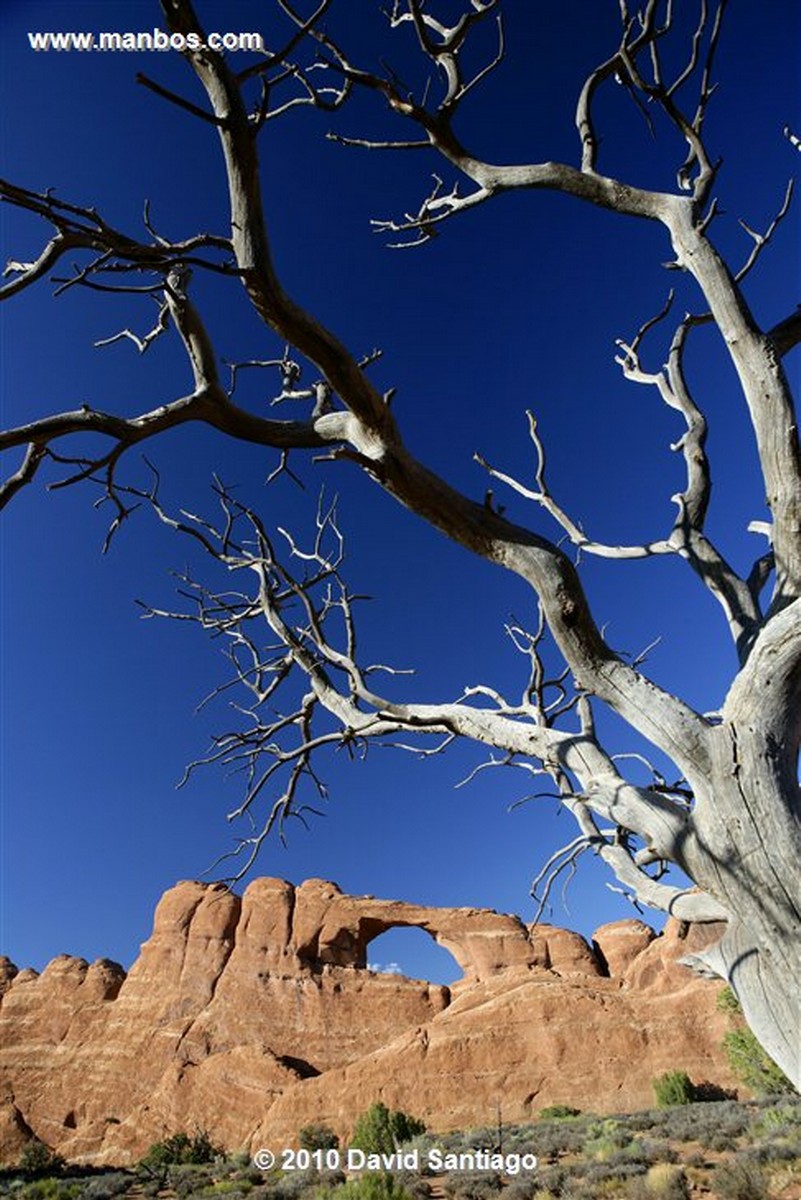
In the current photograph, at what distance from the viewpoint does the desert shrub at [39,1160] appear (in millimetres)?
33531

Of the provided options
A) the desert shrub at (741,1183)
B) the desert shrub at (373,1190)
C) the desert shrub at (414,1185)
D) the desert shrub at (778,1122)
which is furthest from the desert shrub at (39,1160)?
the desert shrub at (741,1183)

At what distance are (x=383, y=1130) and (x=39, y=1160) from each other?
19846mm

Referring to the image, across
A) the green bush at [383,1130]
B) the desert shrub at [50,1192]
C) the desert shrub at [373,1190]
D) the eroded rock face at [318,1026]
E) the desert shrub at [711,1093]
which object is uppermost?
the eroded rock face at [318,1026]

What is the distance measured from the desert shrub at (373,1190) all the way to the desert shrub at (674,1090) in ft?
85.3

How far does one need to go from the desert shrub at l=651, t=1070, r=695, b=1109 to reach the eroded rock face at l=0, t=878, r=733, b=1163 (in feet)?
8.31

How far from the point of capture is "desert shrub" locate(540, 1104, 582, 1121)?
34.6 metres

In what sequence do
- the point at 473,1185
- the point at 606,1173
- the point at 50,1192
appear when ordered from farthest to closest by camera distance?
the point at 50,1192
the point at 473,1185
the point at 606,1173

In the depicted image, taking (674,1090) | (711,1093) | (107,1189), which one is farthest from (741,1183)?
(711,1093)

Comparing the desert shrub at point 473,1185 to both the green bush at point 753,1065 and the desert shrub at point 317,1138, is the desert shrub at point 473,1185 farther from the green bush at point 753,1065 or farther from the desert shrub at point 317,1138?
the desert shrub at point 317,1138

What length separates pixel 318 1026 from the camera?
45656mm

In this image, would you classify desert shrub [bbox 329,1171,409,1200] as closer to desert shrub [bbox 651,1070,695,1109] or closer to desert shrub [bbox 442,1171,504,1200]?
desert shrub [bbox 442,1171,504,1200]

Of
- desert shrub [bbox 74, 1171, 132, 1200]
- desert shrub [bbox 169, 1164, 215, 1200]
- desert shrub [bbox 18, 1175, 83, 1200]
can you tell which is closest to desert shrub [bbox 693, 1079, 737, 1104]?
desert shrub [bbox 169, 1164, 215, 1200]

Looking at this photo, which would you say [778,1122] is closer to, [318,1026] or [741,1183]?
[741,1183]

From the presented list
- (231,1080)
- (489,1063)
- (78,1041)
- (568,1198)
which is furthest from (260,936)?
(568,1198)
